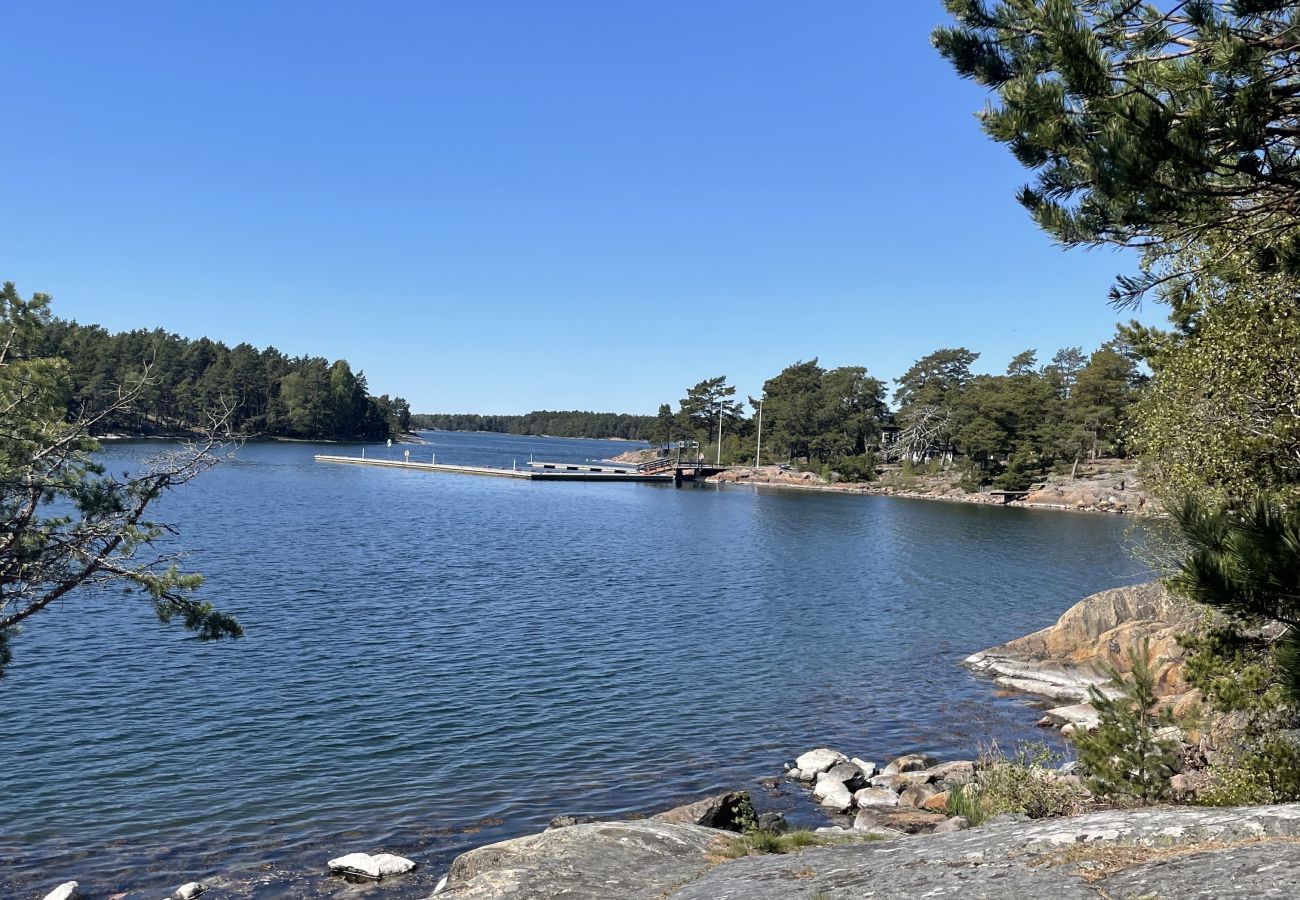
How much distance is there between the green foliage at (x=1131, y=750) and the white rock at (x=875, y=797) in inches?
213

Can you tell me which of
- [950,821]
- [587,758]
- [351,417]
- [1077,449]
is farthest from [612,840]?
[351,417]

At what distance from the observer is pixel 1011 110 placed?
7324 millimetres

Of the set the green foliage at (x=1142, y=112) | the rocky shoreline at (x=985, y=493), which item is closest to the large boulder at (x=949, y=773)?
the green foliage at (x=1142, y=112)

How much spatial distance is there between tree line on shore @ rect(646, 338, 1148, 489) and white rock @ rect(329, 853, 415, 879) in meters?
76.6

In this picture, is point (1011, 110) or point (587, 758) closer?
point (1011, 110)

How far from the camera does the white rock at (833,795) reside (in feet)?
48.7

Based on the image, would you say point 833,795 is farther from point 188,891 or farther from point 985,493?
point 985,493

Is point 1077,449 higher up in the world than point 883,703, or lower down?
higher up

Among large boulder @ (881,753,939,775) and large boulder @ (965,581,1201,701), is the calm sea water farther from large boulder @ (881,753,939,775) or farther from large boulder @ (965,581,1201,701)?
large boulder @ (965,581,1201,701)

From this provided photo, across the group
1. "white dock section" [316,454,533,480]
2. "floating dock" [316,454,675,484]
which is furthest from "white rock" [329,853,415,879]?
"white dock section" [316,454,533,480]

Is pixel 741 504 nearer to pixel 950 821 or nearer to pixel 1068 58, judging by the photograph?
pixel 950 821

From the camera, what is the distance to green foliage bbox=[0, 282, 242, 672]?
11.2 m

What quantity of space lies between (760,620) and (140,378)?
2281 centimetres

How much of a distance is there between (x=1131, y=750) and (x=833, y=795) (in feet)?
21.4
